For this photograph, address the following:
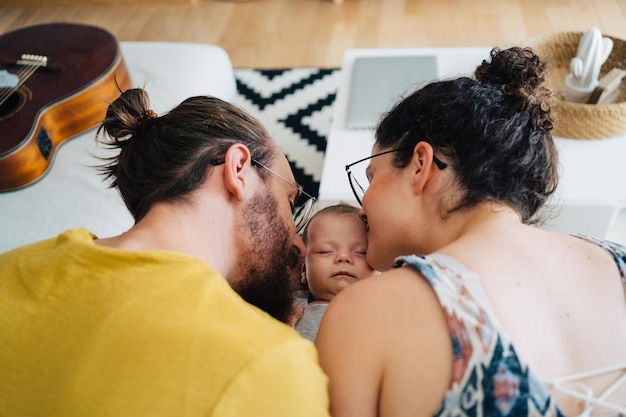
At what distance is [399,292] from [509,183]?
344 mm

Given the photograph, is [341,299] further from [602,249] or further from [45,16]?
[45,16]

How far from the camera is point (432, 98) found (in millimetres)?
1123

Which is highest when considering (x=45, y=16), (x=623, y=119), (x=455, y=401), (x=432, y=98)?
(x=432, y=98)

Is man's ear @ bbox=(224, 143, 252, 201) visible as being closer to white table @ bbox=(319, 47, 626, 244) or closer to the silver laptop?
white table @ bbox=(319, 47, 626, 244)

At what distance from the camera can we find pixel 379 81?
213 cm

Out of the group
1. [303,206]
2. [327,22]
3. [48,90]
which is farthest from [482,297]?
[327,22]

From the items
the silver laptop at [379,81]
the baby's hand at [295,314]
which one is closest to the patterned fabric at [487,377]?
the baby's hand at [295,314]

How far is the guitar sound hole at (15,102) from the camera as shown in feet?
6.49

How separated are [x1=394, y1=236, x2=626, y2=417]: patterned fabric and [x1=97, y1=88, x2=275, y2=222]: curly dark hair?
1.76 feet

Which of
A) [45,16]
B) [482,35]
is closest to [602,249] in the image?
[482,35]

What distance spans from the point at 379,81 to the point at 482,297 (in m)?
1.41

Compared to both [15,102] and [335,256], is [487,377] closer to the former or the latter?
[335,256]

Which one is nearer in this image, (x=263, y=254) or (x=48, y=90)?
(x=263, y=254)

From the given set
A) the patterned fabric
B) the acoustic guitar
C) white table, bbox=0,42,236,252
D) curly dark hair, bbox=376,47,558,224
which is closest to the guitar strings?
the acoustic guitar
